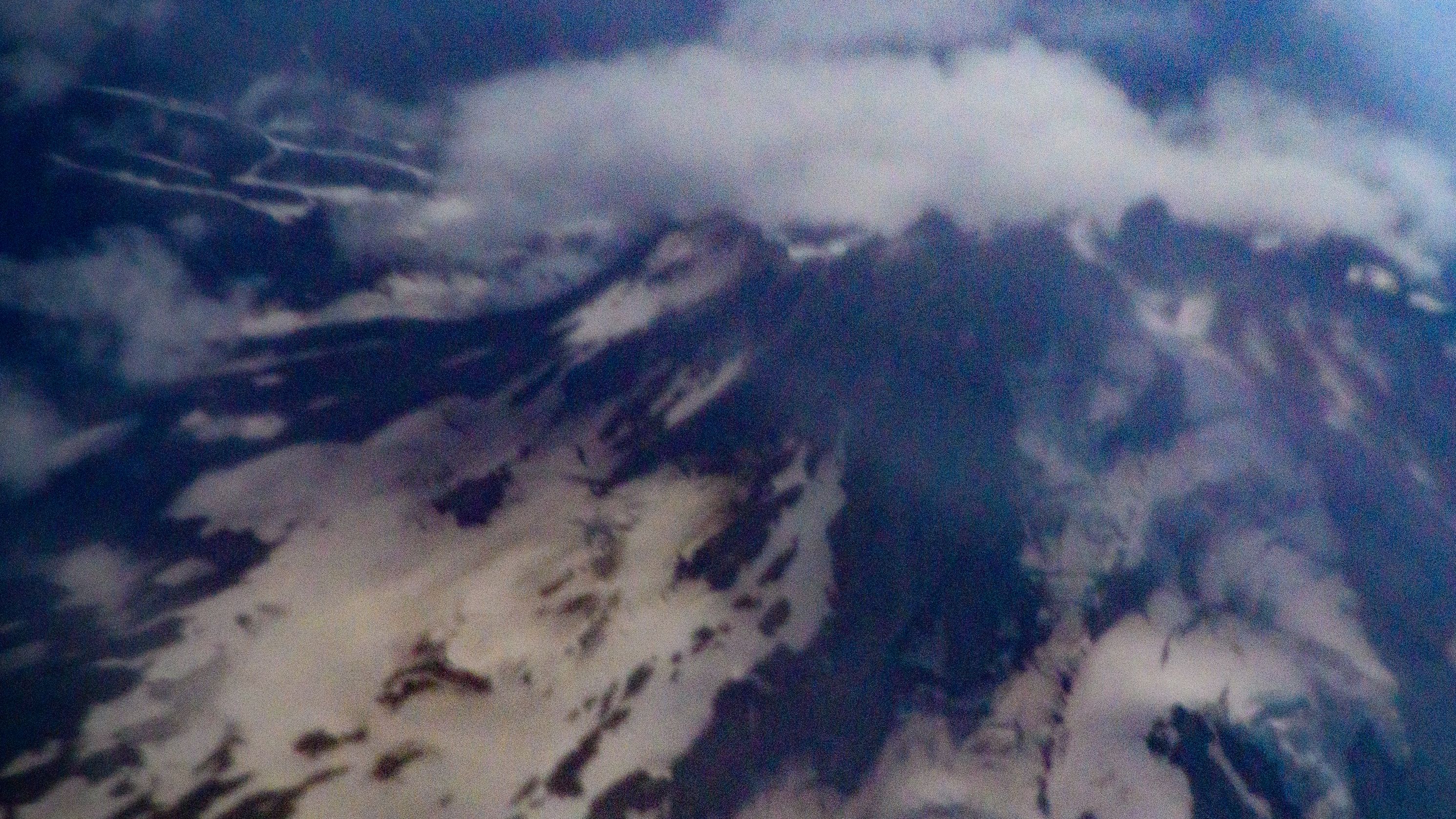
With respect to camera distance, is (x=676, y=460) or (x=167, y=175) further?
(x=167, y=175)

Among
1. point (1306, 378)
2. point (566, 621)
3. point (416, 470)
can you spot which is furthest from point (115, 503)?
point (1306, 378)

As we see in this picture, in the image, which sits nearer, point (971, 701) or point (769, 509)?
point (971, 701)

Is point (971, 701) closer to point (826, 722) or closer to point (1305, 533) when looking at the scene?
point (826, 722)

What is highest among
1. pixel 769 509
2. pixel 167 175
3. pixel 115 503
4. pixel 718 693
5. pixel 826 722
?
pixel 167 175

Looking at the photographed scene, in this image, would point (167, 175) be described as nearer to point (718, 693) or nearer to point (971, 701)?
point (718, 693)

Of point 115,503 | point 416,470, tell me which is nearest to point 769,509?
point 416,470

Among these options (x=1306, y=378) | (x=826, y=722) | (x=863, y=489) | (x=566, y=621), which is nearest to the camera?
(x=826, y=722)

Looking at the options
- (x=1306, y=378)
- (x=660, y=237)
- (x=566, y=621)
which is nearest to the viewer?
(x=566, y=621)

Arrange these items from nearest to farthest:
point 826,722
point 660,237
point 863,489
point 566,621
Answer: point 826,722, point 566,621, point 863,489, point 660,237

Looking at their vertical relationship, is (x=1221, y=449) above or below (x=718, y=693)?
below
